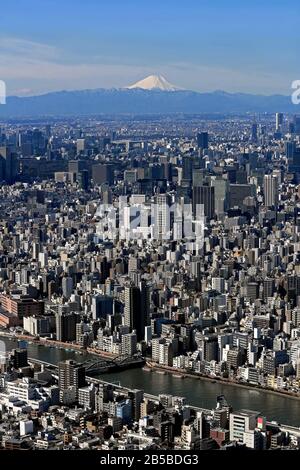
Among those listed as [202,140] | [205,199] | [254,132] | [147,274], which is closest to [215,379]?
[254,132]

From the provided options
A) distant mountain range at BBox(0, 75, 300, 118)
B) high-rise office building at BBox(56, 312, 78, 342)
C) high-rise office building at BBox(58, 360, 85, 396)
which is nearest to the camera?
distant mountain range at BBox(0, 75, 300, 118)

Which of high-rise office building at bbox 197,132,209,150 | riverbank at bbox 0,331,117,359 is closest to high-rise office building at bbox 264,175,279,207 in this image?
high-rise office building at bbox 197,132,209,150

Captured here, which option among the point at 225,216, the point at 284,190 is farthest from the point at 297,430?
the point at 284,190

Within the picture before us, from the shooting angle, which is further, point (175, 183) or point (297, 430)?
point (175, 183)

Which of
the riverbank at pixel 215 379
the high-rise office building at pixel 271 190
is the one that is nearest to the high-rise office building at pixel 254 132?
the riverbank at pixel 215 379

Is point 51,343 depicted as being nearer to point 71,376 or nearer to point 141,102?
point 71,376

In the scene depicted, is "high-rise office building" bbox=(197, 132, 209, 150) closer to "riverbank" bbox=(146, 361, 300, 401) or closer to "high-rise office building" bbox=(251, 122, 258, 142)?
"high-rise office building" bbox=(251, 122, 258, 142)

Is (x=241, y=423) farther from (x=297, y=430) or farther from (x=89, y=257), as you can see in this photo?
(x=89, y=257)
